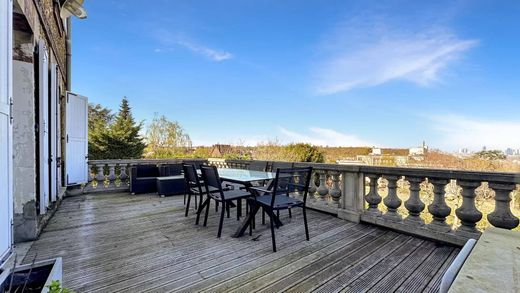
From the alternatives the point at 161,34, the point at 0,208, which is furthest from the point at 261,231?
the point at 161,34

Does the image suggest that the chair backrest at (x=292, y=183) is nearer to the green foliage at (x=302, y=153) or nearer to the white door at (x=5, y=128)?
the white door at (x=5, y=128)

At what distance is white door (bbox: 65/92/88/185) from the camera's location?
4895mm

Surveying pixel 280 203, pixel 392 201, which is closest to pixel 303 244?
pixel 280 203

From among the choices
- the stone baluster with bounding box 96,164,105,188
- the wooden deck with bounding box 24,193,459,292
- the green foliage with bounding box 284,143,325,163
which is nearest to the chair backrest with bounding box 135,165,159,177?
the stone baluster with bounding box 96,164,105,188

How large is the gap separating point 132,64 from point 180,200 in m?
7.74

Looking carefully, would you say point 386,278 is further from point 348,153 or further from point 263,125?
point 263,125

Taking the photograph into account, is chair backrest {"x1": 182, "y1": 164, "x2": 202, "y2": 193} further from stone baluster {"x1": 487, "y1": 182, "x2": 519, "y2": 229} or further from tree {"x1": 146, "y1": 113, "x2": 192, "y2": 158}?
tree {"x1": 146, "y1": 113, "x2": 192, "y2": 158}

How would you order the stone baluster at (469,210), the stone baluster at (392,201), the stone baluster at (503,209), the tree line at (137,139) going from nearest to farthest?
the stone baluster at (503,209) < the stone baluster at (469,210) < the stone baluster at (392,201) < the tree line at (137,139)

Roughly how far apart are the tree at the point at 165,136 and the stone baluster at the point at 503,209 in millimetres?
12898

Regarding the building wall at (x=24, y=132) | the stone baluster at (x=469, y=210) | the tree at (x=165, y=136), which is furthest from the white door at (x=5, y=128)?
the tree at (x=165, y=136)

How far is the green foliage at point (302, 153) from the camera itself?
32.1 ft

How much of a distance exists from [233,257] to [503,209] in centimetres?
260

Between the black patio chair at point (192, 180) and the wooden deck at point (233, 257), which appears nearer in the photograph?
the wooden deck at point (233, 257)

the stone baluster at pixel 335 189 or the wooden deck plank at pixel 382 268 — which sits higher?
the stone baluster at pixel 335 189
